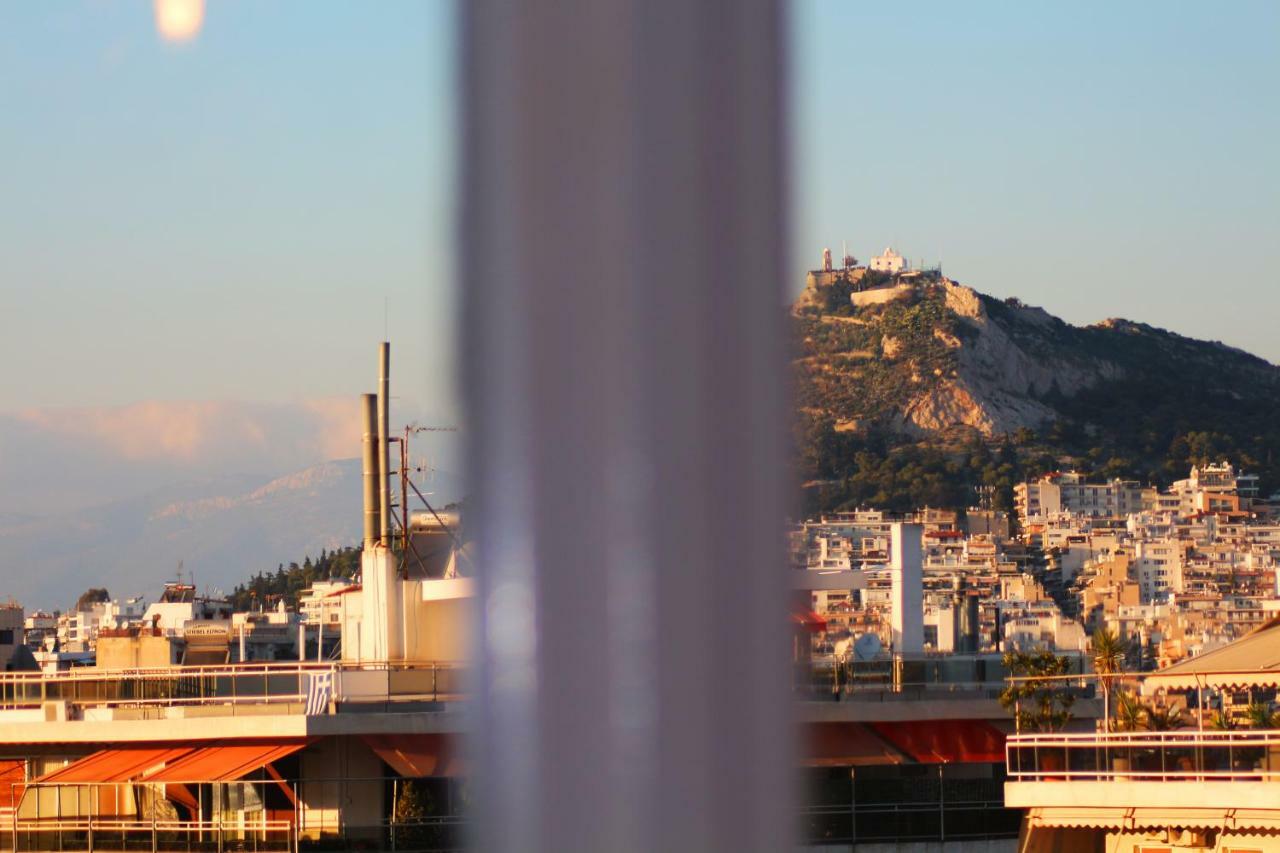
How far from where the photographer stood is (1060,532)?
140625 mm

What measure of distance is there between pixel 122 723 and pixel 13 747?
8.10 feet

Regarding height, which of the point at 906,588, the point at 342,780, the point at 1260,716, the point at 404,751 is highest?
the point at 906,588

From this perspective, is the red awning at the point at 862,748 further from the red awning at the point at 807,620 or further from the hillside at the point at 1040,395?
the hillside at the point at 1040,395

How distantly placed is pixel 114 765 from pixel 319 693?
283cm

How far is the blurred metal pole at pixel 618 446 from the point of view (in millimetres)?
1648

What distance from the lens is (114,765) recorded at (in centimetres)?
2542

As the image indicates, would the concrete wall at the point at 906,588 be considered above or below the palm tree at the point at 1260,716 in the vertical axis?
above

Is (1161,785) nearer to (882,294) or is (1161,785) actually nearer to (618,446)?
(618,446)

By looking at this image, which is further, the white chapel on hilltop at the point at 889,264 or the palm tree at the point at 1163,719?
the white chapel on hilltop at the point at 889,264

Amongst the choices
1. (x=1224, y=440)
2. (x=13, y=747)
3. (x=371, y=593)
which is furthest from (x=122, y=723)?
(x=1224, y=440)

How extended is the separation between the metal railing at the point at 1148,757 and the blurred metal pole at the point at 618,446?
1784 centimetres

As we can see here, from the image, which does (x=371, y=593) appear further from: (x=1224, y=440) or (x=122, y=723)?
(x=1224, y=440)

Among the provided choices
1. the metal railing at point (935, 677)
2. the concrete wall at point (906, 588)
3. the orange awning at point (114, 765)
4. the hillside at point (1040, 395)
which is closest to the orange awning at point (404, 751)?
the orange awning at point (114, 765)

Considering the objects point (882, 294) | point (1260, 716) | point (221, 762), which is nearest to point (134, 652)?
point (221, 762)
